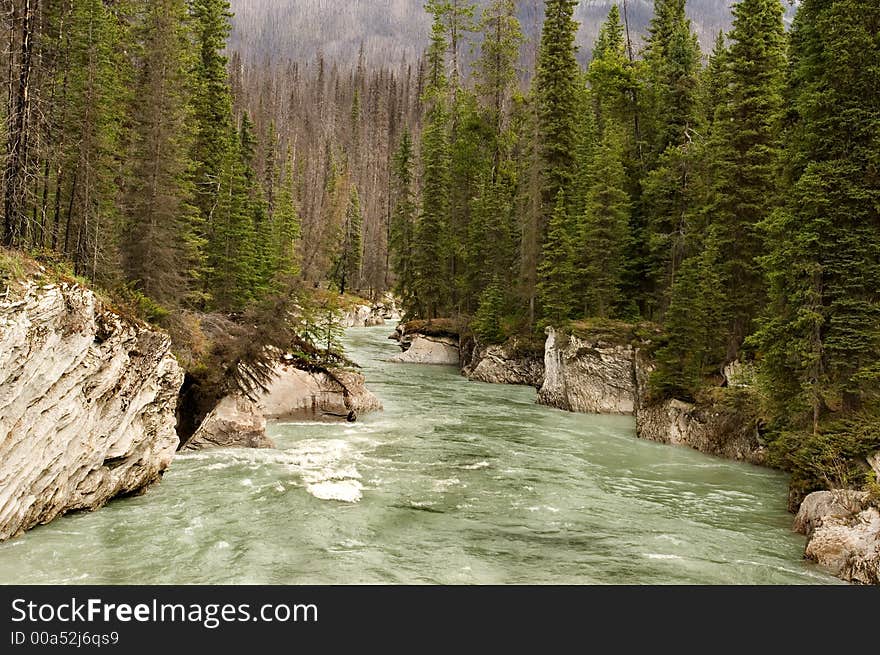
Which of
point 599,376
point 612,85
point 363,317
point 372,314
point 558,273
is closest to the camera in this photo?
point 599,376

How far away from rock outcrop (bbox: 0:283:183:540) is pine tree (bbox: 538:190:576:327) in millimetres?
21926

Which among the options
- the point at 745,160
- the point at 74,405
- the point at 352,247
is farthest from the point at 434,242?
the point at 74,405

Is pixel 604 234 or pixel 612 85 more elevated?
pixel 612 85

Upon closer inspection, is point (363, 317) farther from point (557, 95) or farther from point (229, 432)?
point (229, 432)

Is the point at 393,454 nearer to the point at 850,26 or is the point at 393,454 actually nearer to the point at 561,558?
the point at 561,558

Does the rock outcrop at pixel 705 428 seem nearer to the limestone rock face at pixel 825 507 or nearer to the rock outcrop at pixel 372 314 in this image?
the limestone rock face at pixel 825 507

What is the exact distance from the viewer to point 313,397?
22.3 metres

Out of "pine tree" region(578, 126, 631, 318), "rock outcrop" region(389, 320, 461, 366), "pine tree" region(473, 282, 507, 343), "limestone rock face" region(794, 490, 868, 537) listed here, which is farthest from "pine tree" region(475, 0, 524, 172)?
"limestone rock face" region(794, 490, 868, 537)

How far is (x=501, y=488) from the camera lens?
48.3ft

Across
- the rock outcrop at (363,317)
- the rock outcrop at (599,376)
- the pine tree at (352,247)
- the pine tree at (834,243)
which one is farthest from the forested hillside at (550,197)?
the pine tree at (352,247)

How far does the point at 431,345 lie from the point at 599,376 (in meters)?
17.4

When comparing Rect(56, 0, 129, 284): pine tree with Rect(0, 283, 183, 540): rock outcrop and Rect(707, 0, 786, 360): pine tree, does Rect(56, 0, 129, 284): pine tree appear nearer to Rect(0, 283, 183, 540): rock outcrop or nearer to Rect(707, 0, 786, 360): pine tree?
Rect(0, 283, 183, 540): rock outcrop
